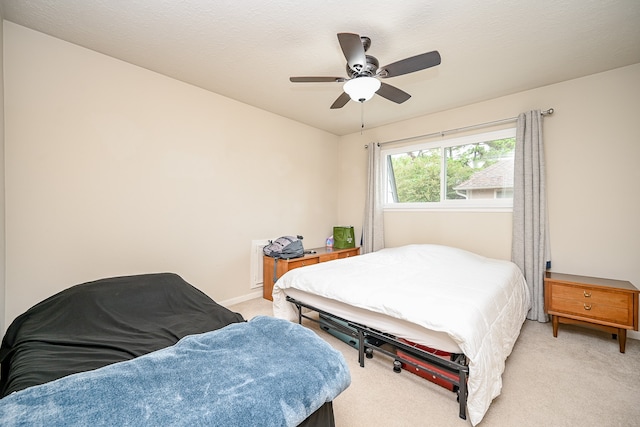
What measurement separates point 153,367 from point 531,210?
363 cm

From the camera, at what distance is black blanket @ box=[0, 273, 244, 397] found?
1359 millimetres

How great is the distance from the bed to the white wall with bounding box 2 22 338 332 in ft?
1.91

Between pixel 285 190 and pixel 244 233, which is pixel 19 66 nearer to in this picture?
pixel 244 233

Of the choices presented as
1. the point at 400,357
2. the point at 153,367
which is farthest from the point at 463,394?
the point at 153,367

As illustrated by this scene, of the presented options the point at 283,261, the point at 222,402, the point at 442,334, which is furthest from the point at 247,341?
the point at 283,261

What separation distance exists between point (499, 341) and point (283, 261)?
233 cm

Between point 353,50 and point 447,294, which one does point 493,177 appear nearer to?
point 447,294

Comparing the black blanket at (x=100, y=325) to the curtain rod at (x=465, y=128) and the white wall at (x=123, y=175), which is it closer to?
the white wall at (x=123, y=175)

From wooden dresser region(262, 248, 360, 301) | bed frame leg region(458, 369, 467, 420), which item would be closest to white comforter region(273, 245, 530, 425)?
bed frame leg region(458, 369, 467, 420)

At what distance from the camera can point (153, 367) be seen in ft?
3.67

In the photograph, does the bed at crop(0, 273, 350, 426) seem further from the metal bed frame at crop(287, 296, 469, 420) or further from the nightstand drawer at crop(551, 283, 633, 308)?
the nightstand drawer at crop(551, 283, 633, 308)

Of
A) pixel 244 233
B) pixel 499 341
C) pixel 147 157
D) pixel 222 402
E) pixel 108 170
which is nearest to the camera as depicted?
pixel 222 402

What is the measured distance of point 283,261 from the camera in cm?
344

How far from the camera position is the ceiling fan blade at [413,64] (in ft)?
5.83
